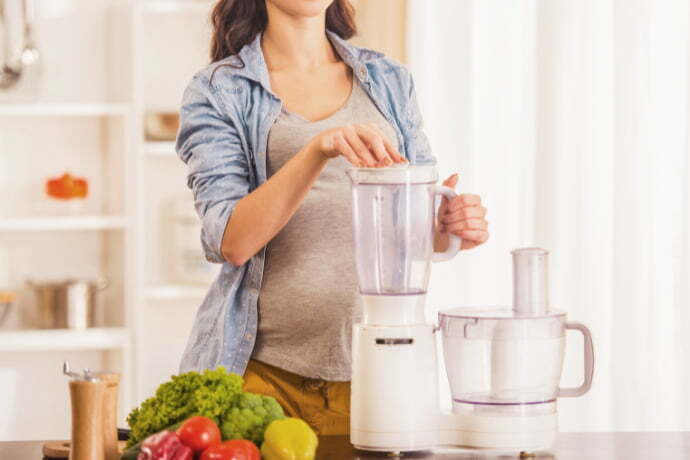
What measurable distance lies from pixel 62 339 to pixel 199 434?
2.67m

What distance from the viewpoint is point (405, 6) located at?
334 cm

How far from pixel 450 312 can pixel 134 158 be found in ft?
8.26

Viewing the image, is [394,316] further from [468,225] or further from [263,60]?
[263,60]

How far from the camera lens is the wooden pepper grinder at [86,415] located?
1.40 meters

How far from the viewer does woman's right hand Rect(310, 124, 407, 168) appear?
1.47 m

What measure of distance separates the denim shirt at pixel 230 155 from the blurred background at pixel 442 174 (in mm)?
547

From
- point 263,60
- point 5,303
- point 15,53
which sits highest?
point 15,53

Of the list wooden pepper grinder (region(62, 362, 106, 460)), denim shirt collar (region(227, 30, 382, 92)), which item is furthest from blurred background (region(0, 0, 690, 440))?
wooden pepper grinder (region(62, 362, 106, 460))

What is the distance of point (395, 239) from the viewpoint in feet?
5.15

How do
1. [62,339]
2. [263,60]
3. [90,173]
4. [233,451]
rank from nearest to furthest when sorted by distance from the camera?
[233,451], [263,60], [62,339], [90,173]

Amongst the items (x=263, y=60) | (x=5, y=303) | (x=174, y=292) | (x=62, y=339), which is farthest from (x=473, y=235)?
(x=5, y=303)

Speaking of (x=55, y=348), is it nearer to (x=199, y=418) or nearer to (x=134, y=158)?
(x=134, y=158)

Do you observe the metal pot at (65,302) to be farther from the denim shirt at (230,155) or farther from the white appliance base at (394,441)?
the white appliance base at (394,441)

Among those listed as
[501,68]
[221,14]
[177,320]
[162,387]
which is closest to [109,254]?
[177,320]
